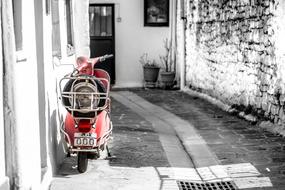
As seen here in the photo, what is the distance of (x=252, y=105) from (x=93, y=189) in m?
5.48

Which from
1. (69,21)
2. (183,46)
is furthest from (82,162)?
(183,46)

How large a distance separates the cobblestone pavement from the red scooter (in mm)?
1828

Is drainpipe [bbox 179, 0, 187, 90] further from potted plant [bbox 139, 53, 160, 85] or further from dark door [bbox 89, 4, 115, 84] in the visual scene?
dark door [bbox 89, 4, 115, 84]

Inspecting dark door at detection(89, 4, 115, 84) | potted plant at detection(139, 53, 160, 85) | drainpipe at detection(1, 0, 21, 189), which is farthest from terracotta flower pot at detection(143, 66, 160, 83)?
drainpipe at detection(1, 0, 21, 189)

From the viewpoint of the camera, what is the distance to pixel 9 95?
4234 millimetres

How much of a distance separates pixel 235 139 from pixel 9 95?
519 cm

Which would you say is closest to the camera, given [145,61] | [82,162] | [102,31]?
[82,162]

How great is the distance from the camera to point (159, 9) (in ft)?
57.8

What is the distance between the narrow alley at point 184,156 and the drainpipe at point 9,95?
151 centimetres

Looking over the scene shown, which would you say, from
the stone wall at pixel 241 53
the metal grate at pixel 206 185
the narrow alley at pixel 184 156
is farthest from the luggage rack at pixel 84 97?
the stone wall at pixel 241 53

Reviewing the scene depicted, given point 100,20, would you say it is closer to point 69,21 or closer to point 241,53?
point 241,53

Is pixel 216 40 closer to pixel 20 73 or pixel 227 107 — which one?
pixel 227 107

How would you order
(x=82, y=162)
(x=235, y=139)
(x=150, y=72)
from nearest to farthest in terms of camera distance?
(x=82, y=162) → (x=235, y=139) → (x=150, y=72)

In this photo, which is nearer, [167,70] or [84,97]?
[84,97]
